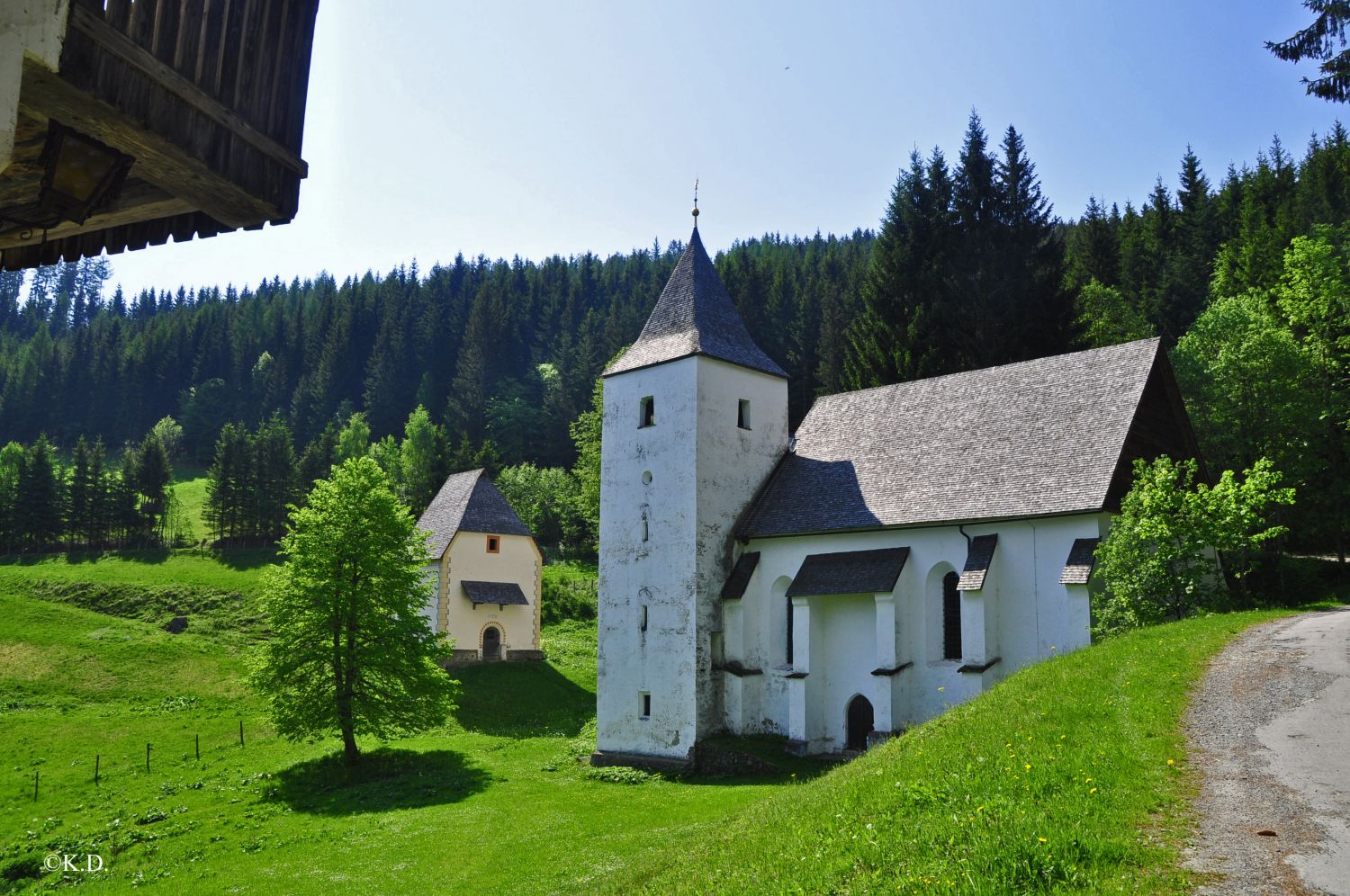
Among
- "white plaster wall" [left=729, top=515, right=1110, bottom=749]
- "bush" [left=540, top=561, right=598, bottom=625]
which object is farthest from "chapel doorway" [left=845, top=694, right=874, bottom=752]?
"bush" [left=540, top=561, right=598, bottom=625]

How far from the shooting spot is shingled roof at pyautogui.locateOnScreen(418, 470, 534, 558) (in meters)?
45.4

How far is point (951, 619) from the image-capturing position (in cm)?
2556

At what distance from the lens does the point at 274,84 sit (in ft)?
18.0

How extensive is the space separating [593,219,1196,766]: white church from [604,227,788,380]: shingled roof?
3.2 inches

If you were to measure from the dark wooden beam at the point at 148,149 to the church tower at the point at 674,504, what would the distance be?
23.6 meters

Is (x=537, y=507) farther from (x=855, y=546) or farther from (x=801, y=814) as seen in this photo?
(x=801, y=814)

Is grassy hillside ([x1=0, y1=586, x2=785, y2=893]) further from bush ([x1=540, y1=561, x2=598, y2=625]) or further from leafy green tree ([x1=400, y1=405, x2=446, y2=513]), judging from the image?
leafy green tree ([x1=400, y1=405, x2=446, y2=513])

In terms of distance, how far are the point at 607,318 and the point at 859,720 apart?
7135 cm

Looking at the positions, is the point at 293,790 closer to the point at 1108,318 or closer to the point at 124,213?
the point at 124,213

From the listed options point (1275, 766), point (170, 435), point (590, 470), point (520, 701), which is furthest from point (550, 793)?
point (170, 435)

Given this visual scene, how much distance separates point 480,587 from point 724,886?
36.4 m

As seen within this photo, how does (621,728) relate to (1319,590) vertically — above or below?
below

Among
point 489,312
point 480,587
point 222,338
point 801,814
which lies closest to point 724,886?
point 801,814

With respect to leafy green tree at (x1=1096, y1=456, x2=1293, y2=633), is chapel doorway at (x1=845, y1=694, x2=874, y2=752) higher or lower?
lower
